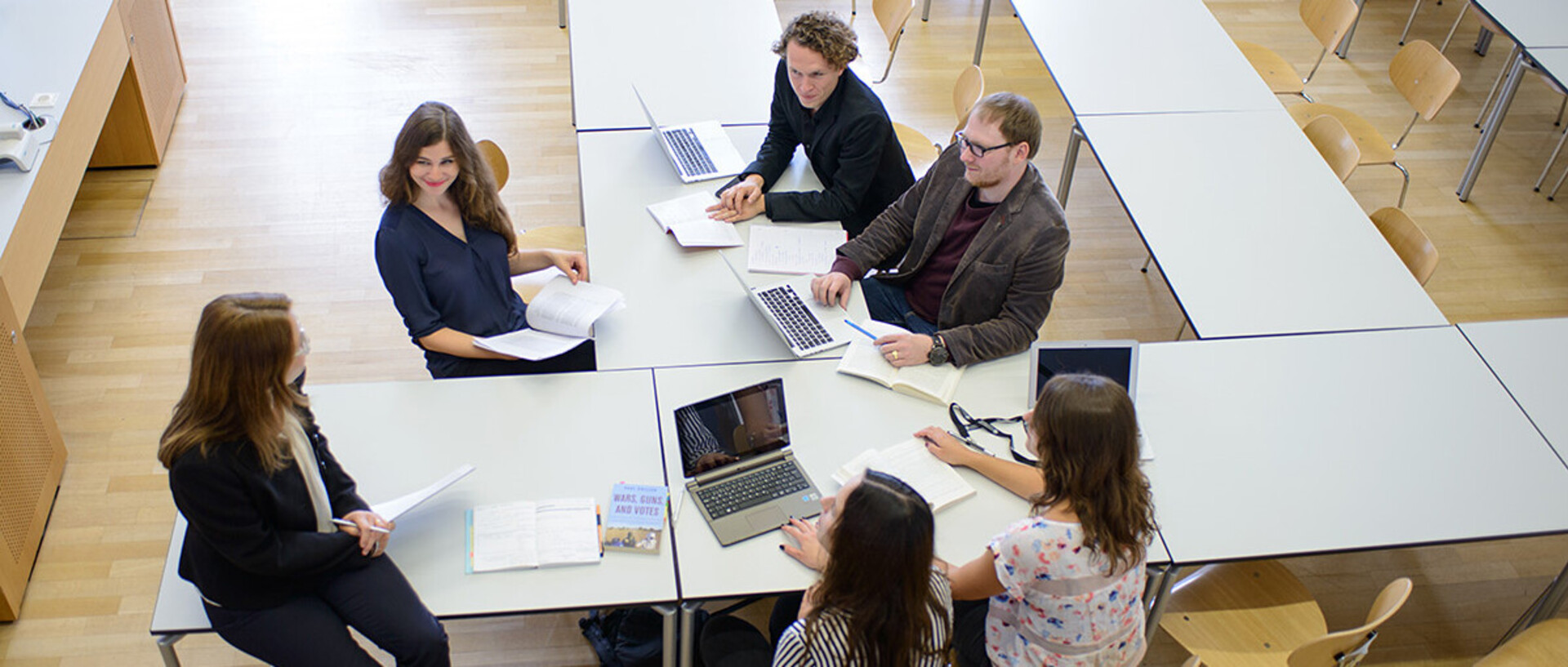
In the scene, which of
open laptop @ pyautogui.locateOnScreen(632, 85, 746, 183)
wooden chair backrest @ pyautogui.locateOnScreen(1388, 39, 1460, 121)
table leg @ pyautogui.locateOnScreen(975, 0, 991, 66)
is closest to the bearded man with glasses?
open laptop @ pyautogui.locateOnScreen(632, 85, 746, 183)

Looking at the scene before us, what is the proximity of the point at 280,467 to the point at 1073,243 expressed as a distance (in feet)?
11.9

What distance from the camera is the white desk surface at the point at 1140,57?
466cm

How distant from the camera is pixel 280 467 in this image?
8.23 feet

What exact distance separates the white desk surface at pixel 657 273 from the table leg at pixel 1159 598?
1.07m

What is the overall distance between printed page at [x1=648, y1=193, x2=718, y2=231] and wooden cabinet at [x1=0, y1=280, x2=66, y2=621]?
1934 millimetres

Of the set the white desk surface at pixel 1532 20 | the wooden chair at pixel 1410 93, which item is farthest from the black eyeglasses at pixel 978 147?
the white desk surface at pixel 1532 20

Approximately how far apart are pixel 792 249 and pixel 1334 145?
7.31 feet

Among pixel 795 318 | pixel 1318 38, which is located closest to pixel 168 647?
pixel 795 318

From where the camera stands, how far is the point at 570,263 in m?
3.63

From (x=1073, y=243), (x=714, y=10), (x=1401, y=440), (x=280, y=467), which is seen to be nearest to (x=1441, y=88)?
(x=1073, y=243)

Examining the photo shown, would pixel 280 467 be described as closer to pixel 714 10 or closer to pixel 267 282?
pixel 267 282

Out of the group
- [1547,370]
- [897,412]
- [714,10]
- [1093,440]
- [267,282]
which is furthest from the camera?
[714,10]

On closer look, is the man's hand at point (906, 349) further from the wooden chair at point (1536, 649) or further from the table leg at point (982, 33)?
the table leg at point (982, 33)

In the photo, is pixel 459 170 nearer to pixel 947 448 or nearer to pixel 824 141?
pixel 824 141
